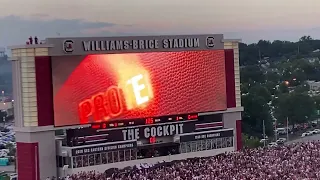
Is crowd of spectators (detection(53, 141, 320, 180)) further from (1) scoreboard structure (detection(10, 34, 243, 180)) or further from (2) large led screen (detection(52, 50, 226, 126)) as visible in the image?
(2) large led screen (detection(52, 50, 226, 126))

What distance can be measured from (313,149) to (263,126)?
17.8m

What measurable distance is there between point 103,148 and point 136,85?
259 cm

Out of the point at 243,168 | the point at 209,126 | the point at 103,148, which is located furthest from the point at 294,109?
the point at 243,168

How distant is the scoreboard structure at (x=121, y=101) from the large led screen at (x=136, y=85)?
0.03m

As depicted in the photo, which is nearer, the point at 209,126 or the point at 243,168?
the point at 243,168

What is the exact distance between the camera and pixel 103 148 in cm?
2523

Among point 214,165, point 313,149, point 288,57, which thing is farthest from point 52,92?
point 288,57

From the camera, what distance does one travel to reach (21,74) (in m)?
24.1

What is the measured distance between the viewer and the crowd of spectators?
21044 millimetres

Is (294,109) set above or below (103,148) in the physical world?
above

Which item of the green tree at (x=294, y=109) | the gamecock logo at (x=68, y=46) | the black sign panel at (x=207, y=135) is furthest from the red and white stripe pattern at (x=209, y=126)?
the green tree at (x=294, y=109)

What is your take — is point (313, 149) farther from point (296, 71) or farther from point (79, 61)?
point (296, 71)

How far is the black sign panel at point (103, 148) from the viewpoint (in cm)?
2456

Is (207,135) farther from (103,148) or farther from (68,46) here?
(68,46)
